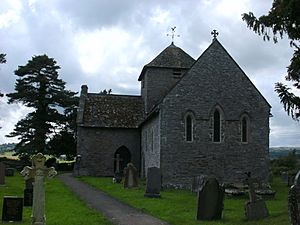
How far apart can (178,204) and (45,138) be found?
35094mm

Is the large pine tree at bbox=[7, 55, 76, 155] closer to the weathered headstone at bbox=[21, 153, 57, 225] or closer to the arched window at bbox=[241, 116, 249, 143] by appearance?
the arched window at bbox=[241, 116, 249, 143]

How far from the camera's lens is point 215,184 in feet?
45.5

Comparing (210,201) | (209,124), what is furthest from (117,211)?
(209,124)

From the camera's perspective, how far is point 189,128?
29188 mm

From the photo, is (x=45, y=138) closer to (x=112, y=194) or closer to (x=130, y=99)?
(x=130, y=99)

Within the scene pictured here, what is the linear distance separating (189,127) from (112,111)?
14076mm

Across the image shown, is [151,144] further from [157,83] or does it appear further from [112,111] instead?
[112,111]

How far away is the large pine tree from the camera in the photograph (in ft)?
165

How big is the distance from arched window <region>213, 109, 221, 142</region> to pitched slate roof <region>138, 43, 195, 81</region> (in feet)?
35.7

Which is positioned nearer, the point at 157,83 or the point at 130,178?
the point at 130,178

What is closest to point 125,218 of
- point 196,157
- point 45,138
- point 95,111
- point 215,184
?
point 215,184

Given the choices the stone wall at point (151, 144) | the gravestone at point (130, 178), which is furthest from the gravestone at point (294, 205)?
the stone wall at point (151, 144)

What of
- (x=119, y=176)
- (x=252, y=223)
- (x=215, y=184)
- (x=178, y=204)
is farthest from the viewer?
(x=119, y=176)

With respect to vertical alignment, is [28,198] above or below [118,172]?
below
